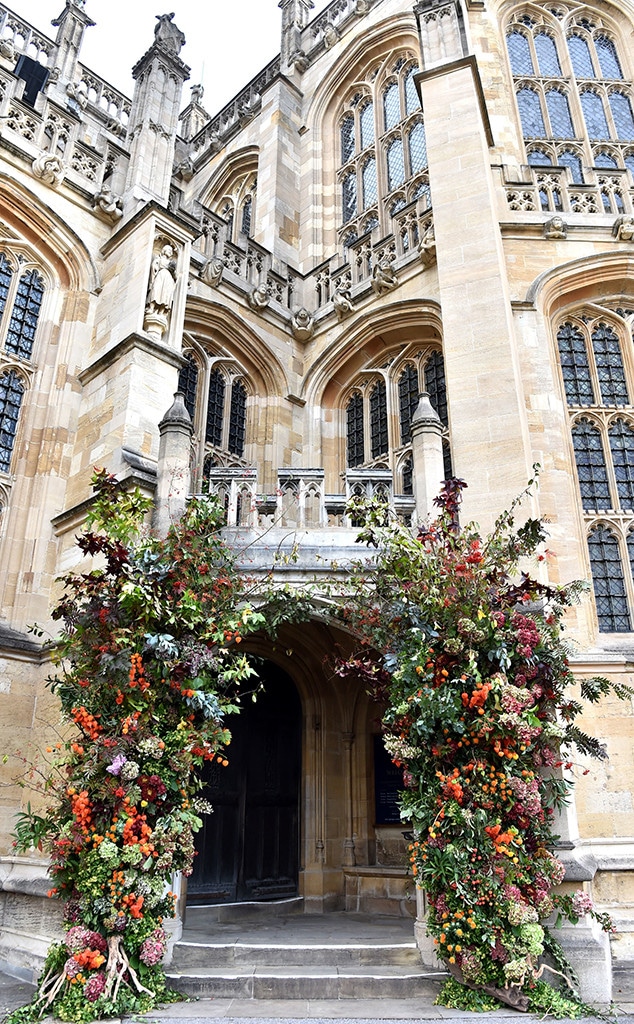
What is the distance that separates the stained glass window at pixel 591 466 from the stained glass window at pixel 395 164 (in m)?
7.77

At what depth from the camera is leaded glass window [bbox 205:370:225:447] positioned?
1284 cm

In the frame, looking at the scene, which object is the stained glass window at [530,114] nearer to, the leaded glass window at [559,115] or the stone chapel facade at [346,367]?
the stone chapel facade at [346,367]

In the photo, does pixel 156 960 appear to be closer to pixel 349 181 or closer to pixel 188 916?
pixel 188 916

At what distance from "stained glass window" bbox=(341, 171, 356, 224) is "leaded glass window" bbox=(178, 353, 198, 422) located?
6.13 meters

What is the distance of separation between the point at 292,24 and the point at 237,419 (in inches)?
551

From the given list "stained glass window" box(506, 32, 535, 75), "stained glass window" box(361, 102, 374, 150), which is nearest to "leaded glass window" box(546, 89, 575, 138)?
"stained glass window" box(506, 32, 535, 75)

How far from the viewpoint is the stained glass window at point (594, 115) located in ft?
47.8

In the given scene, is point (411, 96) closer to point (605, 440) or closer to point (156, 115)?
point (156, 115)

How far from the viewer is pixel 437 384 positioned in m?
12.5

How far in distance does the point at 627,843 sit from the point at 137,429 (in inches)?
298

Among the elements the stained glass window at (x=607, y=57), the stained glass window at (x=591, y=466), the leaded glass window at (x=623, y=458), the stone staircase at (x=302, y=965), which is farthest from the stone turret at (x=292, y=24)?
the stone staircase at (x=302, y=965)

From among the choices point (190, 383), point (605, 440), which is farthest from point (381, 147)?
point (605, 440)

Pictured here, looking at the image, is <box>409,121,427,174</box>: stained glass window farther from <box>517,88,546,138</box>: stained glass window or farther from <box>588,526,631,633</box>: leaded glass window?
<box>588,526,631,633</box>: leaded glass window

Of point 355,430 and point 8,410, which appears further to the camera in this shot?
point 355,430
